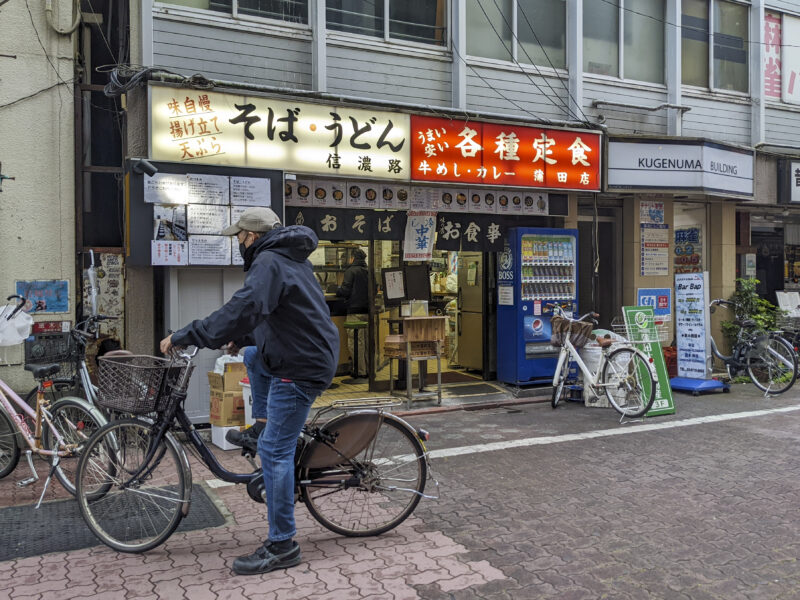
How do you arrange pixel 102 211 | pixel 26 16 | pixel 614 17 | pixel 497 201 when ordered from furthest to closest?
pixel 614 17, pixel 497 201, pixel 102 211, pixel 26 16

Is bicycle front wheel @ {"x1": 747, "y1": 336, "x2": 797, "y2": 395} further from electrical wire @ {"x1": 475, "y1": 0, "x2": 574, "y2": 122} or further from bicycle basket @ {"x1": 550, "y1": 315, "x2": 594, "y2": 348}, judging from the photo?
electrical wire @ {"x1": 475, "y1": 0, "x2": 574, "y2": 122}

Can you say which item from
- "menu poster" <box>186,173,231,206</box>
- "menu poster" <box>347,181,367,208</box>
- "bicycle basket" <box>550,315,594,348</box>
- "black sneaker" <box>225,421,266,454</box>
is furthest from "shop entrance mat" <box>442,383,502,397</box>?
"black sneaker" <box>225,421,266,454</box>

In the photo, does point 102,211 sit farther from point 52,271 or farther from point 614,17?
point 614,17

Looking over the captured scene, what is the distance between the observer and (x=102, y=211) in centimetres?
871

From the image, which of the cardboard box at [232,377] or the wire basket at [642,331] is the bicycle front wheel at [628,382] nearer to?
the wire basket at [642,331]

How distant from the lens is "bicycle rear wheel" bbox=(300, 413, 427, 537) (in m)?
4.74

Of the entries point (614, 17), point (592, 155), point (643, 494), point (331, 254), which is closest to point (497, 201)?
point (592, 155)

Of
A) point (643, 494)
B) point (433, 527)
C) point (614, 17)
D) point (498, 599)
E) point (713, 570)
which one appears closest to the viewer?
point (498, 599)

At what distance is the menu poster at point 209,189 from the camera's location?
843cm

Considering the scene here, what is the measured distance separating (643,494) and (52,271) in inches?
262

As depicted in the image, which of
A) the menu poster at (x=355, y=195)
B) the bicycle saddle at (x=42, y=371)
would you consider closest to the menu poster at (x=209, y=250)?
the menu poster at (x=355, y=195)

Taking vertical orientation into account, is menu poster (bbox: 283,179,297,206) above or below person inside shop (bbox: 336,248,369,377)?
above

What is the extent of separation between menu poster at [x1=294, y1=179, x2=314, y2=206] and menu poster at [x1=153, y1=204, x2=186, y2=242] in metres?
1.76

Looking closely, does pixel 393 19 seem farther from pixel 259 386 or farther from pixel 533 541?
pixel 533 541
